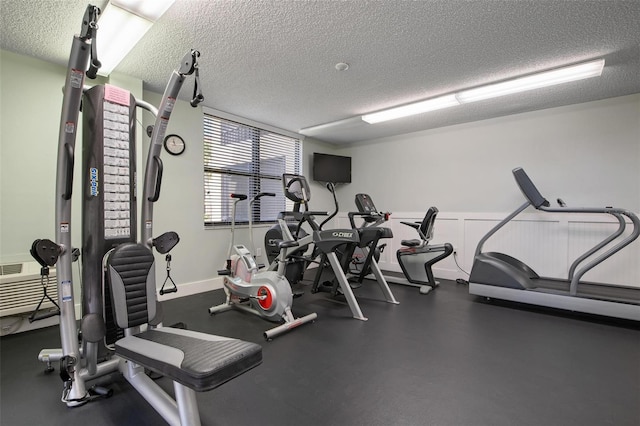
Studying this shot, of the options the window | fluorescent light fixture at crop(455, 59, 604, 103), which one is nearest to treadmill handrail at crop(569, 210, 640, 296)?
fluorescent light fixture at crop(455, 59, 604, 103)

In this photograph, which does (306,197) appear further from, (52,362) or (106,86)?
(52,362)

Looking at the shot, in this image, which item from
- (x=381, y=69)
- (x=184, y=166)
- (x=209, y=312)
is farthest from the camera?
(x=184, y=166)

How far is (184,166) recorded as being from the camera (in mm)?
3953

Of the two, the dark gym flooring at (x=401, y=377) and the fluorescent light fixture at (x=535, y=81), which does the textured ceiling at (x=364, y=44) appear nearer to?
the fluorescent light fixture at (x=535, y=81)

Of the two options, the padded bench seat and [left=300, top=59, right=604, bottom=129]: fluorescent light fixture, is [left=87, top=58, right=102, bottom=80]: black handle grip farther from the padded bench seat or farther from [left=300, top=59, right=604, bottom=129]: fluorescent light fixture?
[left=300, top=59, right=604, bottom=129]: fluorescent light fixture

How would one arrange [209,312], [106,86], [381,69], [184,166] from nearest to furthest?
[106,86]
[381,69]
[209,312]
[184,166]

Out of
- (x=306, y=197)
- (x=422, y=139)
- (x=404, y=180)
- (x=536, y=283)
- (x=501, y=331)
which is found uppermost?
(x=422, y=139)

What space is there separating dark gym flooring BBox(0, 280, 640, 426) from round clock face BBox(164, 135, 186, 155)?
2144mm

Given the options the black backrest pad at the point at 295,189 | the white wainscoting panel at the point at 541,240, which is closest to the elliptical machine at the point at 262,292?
the black backrest pad at the point at 295,189

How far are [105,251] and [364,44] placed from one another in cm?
267

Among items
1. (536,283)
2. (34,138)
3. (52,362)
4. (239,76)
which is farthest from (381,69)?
(52,362)

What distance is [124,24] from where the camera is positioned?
2207 millimetres

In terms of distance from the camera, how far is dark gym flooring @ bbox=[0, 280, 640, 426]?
5.25 ft

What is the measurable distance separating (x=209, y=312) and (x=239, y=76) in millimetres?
2774
